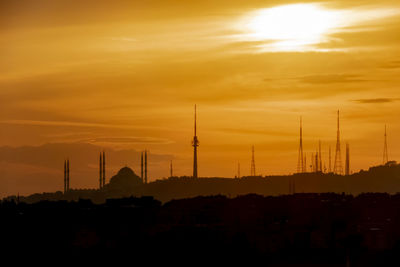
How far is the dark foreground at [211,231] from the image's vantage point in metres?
79.8

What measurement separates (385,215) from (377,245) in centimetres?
1740

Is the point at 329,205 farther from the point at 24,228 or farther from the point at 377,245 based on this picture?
the point at 24,228

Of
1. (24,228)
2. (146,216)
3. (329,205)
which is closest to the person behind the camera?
(24,228)

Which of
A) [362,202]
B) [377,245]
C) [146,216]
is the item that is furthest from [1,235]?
[362,202]

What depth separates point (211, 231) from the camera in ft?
295

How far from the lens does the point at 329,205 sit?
370 feet

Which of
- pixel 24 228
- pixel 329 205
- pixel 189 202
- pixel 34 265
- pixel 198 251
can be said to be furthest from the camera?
pixel 189 202

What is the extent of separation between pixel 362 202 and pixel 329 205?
287 inches

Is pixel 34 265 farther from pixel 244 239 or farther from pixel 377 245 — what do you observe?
pixel 377 245

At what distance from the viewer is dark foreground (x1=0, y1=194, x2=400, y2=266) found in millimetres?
79812

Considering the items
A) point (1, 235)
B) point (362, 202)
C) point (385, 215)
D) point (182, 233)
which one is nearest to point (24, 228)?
point (1, 235)

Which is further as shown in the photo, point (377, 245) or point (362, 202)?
point (362, 202)

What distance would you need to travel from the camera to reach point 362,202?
118 meters

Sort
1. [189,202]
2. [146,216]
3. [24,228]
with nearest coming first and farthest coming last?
[24,228] < [146,216] < [189,202]
